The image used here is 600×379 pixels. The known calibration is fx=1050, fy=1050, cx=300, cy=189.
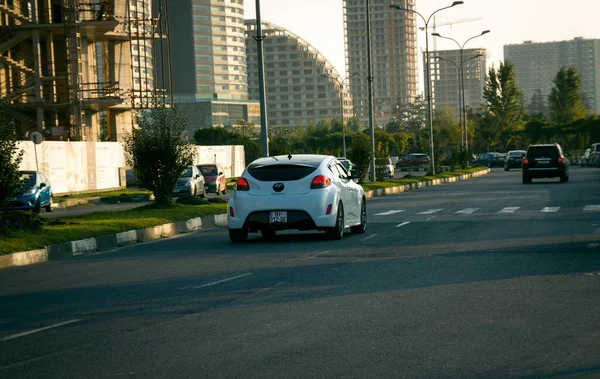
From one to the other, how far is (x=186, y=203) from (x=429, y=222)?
36.1ft

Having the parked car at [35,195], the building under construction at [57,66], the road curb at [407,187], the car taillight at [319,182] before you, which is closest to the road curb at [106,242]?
the car taillight at [319,182]

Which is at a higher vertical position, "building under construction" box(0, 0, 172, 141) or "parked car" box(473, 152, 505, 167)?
"building under construction" box(0, 0, 172, 141)

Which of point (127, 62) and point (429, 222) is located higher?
point (127, 62)

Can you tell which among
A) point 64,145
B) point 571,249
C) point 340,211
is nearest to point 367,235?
point 340,211

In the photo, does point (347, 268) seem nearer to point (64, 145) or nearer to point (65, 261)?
point (65, 261)

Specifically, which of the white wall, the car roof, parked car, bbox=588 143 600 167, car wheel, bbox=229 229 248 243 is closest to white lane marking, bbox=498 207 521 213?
the car roof

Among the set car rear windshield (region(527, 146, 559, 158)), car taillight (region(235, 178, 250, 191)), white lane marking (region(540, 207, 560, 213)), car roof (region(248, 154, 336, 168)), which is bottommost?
white lane marking (region(540, 207, 560, 213))

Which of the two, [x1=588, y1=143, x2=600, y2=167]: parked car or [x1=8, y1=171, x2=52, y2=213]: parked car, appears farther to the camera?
[x1=588, y1=143, x2=600, y2=167]: parked car

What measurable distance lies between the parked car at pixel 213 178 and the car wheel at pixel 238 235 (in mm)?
30095

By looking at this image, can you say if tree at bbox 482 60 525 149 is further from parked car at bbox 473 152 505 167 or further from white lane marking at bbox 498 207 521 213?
white lane marking at bbox 498 207 521 213

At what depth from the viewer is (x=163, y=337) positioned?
8.68 meters

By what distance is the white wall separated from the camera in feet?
159

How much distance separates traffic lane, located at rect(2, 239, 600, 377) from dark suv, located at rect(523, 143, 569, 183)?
122 ft

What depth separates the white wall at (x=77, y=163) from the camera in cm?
4831
